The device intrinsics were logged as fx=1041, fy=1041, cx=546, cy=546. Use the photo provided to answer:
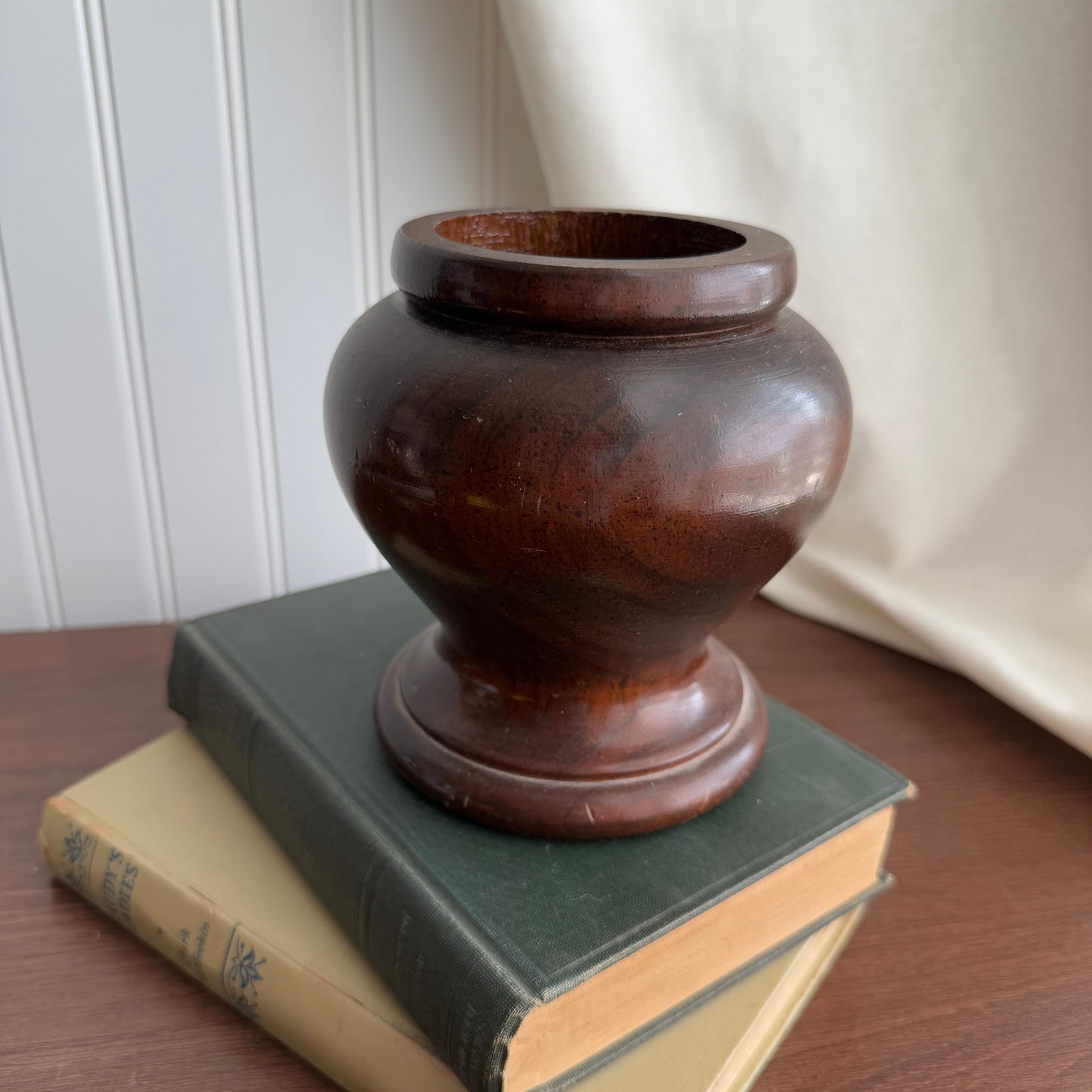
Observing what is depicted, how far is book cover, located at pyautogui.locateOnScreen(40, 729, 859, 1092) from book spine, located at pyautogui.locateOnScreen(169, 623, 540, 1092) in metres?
0.01

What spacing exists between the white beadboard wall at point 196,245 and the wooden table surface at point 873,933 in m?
0.13

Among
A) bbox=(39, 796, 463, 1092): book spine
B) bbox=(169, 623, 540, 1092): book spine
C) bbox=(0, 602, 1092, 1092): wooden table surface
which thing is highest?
bbox=(169, 623, 540, 1092): book spine

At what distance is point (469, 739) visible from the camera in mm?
530

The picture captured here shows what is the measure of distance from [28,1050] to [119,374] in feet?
1.73

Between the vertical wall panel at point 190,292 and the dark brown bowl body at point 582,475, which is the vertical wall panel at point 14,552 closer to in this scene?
the vertical wall panel at point 190,292

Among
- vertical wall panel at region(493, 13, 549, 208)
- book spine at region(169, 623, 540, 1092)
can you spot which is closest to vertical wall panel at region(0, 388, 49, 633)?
book spine at region(169, 623, 540, 1092)

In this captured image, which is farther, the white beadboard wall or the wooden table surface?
the white beadboard wall

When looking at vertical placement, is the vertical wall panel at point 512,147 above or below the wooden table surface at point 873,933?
above

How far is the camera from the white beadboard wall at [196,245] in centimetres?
75

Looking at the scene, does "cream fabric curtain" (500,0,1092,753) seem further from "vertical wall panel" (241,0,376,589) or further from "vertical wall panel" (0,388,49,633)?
"vertical wall panel" (0,388,49,633)

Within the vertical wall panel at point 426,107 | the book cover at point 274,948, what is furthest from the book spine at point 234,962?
the vertical wall panel at point 426,107

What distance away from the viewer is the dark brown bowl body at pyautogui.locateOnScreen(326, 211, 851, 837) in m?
0.41

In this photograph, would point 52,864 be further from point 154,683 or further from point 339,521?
point 339,521

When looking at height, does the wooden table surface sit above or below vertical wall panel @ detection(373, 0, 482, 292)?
below
